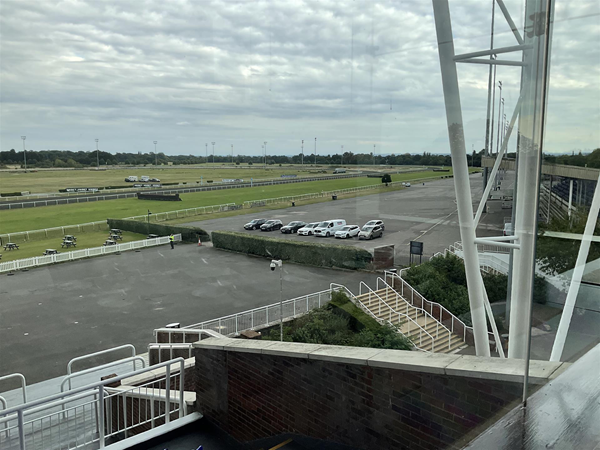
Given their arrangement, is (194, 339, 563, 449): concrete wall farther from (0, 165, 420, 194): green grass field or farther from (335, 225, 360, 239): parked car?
(0, 165, 420, 194): green grass field

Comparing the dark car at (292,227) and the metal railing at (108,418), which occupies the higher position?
the dark car at (292,227)

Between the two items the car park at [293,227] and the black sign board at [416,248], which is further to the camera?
the car park at [293,227]

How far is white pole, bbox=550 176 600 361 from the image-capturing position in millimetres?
2082

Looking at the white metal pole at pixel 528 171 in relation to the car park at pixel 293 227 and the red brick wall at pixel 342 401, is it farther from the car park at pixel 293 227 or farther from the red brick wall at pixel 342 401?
the car park at pixel 293 227

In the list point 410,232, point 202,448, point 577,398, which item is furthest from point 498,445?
point 410,232

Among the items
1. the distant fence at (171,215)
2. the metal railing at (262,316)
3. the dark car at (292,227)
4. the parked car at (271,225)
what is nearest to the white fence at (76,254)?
the distant fence at (171,215)

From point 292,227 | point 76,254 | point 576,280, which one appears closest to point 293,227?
point 292,227

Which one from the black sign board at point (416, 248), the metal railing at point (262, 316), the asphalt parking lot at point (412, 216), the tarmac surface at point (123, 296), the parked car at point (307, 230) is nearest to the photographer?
the asphalt parking lot at point (412, 216)

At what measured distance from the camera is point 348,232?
5352mm

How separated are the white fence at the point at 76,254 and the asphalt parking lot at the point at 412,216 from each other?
7.31ft

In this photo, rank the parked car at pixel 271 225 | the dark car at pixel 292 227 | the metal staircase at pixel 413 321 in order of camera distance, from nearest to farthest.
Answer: the metal staircase at pixel 413 321 → the dark car at pixel 292 227 → the parked car at pixel 271 225

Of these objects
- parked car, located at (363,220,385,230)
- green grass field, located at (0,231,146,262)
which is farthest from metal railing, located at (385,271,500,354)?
green grass field, located at (0,231,146,262)

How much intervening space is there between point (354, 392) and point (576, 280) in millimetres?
1294

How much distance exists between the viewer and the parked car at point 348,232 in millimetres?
5277
